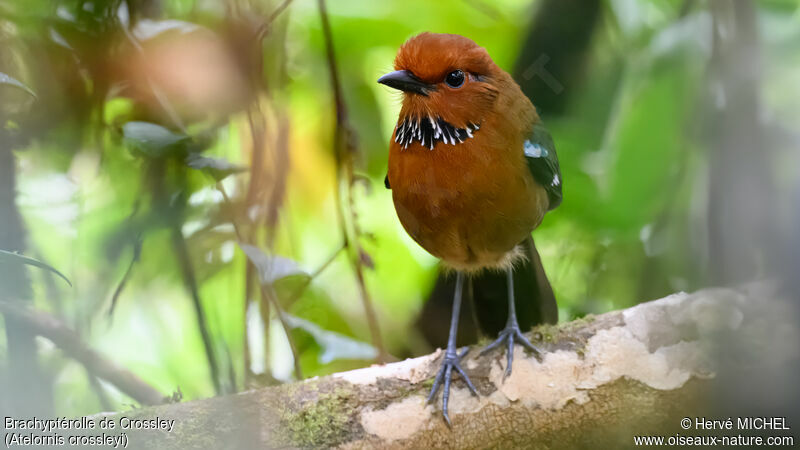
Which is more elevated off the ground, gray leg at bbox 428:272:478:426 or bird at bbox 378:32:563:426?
bird at bbox 378:32:563:426

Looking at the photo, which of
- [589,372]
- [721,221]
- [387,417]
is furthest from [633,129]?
[387,417]

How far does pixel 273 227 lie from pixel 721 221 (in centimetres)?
83

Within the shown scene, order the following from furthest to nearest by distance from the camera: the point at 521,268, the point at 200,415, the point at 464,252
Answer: the point at 521,268 → the point at 464,252 → the point at 200,415

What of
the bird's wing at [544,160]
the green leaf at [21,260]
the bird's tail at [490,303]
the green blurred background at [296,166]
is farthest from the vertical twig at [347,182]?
the green leaf at [21,260]

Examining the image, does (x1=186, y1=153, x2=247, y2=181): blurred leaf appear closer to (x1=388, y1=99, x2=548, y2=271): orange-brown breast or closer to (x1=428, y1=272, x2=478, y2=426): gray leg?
(x1=388, y1=99, x2=548, y2=271): orange-brown breast

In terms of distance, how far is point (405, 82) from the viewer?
3.14ft

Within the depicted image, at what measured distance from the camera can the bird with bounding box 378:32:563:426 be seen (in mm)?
971

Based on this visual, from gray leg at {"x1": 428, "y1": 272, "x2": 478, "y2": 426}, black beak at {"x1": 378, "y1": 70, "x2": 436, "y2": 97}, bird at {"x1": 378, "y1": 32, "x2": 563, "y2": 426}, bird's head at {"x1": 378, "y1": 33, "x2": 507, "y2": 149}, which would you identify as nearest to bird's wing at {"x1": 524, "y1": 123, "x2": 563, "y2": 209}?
bird at {"x1": 378, "y1": 32, "x2": 563, "y2": 426}

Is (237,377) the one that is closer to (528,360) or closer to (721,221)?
(528,360)

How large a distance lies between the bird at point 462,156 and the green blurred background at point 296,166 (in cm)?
11

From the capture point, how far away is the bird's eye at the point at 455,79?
3.19 ft

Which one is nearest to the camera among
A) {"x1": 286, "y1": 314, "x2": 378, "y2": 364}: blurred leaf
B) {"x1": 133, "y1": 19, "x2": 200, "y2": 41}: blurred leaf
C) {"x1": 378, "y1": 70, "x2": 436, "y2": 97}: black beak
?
{"x1": 378, "y1": 70, "x2": 436, "y2": 97}: black beak

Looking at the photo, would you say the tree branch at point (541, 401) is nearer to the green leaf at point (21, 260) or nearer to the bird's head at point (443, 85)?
the green leaf at point (21, 260)

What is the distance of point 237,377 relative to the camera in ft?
3.60
